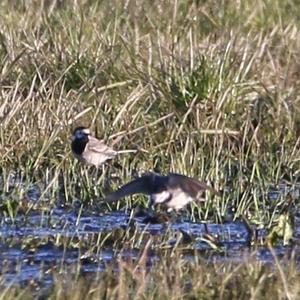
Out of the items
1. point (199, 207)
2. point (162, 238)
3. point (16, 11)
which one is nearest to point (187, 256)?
point (162, 238)

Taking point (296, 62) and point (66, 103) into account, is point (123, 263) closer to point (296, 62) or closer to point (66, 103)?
point (66, 103)

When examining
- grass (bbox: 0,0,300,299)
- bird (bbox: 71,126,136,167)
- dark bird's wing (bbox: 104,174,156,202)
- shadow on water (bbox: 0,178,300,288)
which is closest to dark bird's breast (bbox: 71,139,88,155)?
A: bird (bbox: 71,126,136,167)

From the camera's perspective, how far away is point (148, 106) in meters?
8.96

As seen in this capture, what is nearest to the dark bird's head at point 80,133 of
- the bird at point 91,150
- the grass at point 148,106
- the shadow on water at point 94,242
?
the bird at point 91,150

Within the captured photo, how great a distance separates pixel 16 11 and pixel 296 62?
2.13m

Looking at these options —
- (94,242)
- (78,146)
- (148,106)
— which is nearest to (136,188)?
(94,242)

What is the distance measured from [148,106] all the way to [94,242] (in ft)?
7.59

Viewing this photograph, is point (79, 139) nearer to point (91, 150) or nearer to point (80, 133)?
point (80, 133)

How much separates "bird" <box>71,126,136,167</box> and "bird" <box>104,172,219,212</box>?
3.27 ft

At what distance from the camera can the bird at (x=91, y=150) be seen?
8031mm

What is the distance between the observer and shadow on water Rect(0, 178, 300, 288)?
629 centimetres

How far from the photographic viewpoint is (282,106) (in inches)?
350

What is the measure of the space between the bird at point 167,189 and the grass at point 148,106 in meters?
0.45

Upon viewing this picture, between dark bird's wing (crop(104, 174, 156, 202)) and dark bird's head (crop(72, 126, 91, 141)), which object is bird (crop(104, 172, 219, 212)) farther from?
dark bird's head (crop(72, 126, 91, 141))
